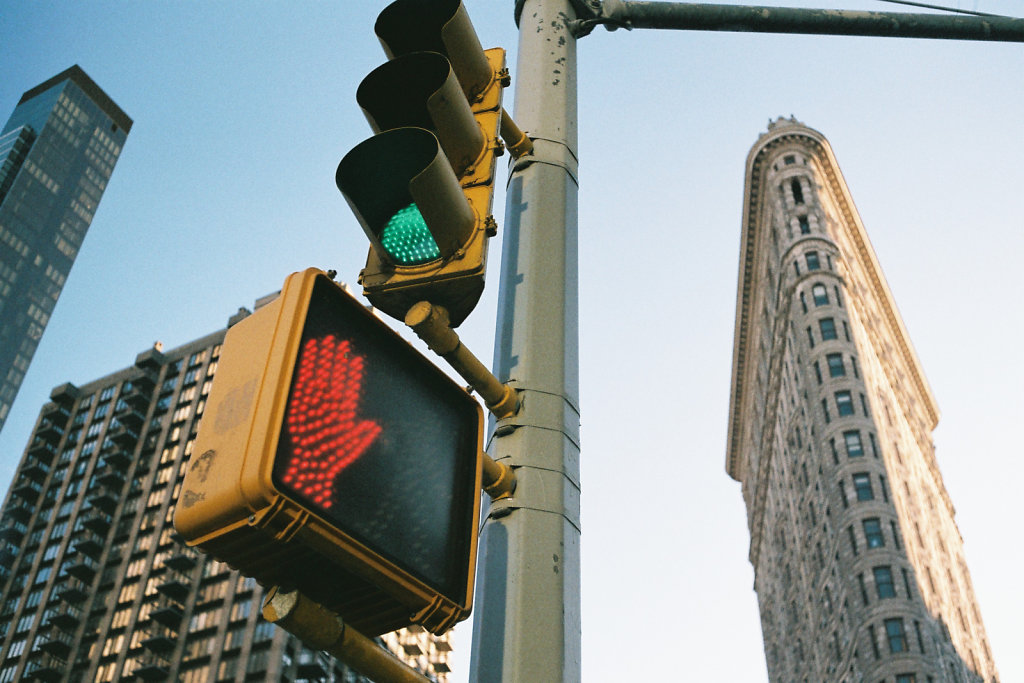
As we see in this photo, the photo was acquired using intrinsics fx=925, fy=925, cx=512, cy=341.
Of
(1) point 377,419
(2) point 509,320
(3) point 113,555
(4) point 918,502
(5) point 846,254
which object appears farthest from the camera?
(3) point 113,555

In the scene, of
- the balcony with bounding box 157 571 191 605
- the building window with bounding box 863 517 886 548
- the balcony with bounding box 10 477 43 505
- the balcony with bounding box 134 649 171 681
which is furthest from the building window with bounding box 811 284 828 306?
the balcony with bounding box 10 477 43 505

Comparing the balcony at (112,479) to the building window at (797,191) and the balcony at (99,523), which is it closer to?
the balcony at (99,523)

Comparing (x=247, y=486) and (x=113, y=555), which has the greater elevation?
(x=113, y=555)

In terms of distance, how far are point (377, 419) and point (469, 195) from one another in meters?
1.18

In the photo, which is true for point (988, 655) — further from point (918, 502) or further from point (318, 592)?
point (318, 592)

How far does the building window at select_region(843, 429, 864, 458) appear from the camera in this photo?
64.4m

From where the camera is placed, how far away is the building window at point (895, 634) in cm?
5516

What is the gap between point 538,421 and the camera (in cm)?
325

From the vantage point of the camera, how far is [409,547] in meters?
2.27

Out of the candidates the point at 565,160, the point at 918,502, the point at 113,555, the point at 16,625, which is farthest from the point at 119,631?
the point at 565,160

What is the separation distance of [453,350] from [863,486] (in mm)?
65143

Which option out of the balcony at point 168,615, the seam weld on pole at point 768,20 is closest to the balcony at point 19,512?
the balcony at point 168,615

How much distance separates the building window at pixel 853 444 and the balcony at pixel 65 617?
70504 mm

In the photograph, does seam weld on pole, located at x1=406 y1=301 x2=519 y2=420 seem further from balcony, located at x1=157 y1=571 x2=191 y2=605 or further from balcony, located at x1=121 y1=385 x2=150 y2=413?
balcony, located at x1=121 y1=385 x2=150 y2=413
